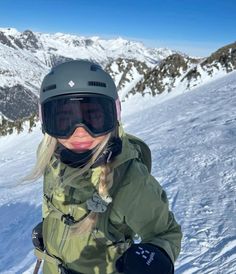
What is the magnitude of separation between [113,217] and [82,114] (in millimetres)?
631

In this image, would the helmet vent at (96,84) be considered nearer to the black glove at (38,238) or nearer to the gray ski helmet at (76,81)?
the gray ski helmet at (76,81)

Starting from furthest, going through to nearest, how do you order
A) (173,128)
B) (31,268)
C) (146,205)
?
(173,128) < (31,268) < (146,205)

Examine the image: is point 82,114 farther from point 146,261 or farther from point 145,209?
point 146,261

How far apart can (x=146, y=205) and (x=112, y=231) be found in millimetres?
289

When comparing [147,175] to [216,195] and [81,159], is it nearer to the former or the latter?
[81,159]

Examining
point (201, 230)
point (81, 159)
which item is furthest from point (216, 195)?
point (81, 159)

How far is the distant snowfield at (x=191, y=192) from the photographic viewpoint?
4941 millimetres

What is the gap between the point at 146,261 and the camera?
1832mm

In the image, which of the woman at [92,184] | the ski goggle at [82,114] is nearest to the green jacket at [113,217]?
the woman at [92,184]

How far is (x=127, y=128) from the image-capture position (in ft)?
52.9

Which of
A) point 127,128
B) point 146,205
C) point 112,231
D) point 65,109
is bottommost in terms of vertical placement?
point 127,128

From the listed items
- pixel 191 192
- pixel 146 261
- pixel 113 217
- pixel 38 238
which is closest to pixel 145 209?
pixel 113 217

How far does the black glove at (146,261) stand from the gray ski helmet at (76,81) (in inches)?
36.3

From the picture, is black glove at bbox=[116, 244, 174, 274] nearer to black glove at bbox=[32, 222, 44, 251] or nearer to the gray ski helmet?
the gray ski helmet
